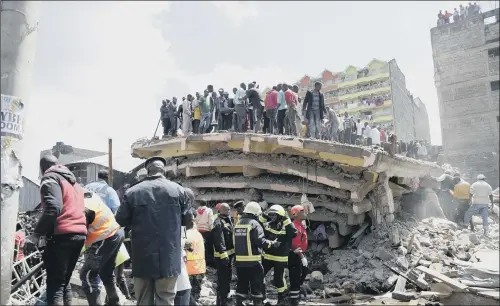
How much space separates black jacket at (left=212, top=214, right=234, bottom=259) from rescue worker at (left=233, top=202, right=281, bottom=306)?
19.1 inches

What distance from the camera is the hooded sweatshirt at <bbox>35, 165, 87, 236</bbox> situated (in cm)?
333

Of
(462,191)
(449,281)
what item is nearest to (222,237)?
(449,281)

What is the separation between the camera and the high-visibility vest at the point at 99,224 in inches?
156

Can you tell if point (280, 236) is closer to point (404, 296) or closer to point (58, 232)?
point (404, 296)

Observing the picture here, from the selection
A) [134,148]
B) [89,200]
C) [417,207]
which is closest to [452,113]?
[417,207]

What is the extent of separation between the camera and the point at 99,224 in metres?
3.98

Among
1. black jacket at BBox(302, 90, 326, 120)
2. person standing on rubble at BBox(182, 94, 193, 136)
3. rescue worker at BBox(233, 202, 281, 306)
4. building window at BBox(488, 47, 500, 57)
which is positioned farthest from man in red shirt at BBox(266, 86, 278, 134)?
building window at BBox(488, 47, 500, 57)

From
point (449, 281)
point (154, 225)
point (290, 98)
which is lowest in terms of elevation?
point (449, 281)

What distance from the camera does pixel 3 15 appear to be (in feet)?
10.8

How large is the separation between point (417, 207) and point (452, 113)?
58.0ft

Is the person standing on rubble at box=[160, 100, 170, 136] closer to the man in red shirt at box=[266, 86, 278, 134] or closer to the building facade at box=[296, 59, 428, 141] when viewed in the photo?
the man in red shirt at box=[266, 86, 278, 134]

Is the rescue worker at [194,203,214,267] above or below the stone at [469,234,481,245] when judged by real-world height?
above

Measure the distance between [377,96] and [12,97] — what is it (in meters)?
27.6

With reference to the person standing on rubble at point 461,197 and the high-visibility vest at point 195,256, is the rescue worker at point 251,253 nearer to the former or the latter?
the high-visibility vest at point 195,256
